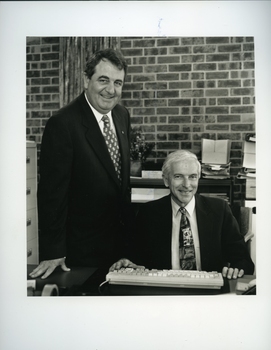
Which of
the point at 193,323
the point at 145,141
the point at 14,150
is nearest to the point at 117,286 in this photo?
the point at 193,323

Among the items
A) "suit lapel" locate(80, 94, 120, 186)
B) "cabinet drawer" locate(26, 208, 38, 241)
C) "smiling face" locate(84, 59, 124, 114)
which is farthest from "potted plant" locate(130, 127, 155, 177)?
"cabinet drawer" locate(26, 208, 38, 241)

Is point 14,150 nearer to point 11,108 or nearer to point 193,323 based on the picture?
point 11,108

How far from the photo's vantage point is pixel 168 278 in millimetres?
2414

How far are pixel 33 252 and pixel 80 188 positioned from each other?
1.66 ft

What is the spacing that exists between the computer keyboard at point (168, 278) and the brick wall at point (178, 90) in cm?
53

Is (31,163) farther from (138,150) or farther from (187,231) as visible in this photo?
(187,231)

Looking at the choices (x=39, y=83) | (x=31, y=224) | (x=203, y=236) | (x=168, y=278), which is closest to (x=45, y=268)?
(x=31, y=224)

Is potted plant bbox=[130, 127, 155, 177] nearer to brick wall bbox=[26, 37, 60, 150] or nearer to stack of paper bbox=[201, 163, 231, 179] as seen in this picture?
stack of paper bbox=[201, 163, 231, 179]

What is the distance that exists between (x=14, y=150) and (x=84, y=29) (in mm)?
887

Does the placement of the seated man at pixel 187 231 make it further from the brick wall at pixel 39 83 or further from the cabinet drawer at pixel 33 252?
the brick wall at pixel 39 83

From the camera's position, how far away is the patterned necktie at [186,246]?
245 cm

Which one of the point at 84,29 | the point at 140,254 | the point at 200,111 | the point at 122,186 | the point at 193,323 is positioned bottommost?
the point at 193,323

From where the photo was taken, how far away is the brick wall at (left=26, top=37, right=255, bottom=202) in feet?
8.07

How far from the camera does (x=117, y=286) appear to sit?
8.03 feet
